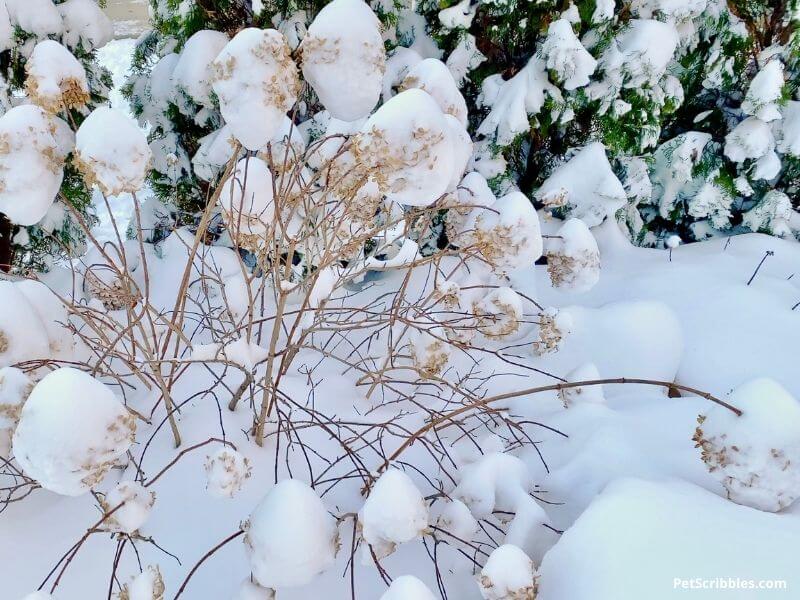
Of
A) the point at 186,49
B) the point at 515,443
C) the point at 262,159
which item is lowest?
the point at 515,443

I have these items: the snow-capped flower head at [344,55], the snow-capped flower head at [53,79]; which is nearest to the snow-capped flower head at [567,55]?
the snow-capped flower head at [344,55]

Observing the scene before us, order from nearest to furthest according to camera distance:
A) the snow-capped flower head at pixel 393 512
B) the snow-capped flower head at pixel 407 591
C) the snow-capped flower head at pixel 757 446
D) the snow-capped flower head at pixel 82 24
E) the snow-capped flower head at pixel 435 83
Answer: the snow-capped flower head at pixel 407 591 < the snow-capped flower head at pixel 393 512 < the snow-capped flower head at pixel 757 446 < the snow-capped flower head at pixel 435 83 < the snow-capped flower head at pixel 82 24

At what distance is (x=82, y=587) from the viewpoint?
1066 millimetres

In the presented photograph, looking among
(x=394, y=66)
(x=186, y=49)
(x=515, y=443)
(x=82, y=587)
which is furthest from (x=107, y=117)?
(x=394, y=66)

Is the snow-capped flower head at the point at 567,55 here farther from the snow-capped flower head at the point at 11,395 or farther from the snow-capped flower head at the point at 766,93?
the snow-capped flower head at the point at 11,395

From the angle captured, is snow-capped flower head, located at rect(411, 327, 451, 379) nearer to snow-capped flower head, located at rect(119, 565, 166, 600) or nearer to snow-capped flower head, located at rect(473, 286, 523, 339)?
snow-capped flower head, located at rect(473, 286, 523, 339)

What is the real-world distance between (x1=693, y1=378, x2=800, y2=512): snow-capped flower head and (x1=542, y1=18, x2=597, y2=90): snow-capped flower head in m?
1.66

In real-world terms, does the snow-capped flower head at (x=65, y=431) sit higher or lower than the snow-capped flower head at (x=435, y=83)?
lower

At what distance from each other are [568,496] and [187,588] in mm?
850

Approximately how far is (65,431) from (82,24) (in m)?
2.35

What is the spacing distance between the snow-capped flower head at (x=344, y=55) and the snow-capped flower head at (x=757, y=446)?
2.92 feet

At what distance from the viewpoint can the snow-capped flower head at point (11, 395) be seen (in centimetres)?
97

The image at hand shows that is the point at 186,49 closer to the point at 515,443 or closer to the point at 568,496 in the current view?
the point at 515,443

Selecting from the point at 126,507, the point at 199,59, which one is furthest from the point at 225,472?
the point at 199,59
